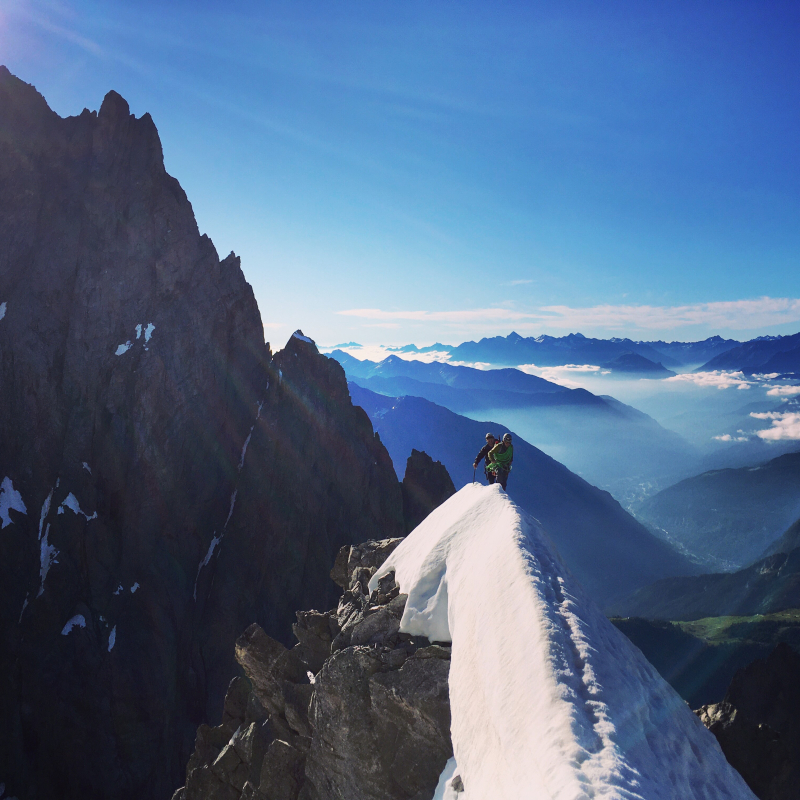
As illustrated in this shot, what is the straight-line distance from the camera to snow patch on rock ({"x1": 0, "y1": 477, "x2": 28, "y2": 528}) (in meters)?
67.8

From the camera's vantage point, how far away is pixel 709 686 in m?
153

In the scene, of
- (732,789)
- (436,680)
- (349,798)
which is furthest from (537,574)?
(349,798)

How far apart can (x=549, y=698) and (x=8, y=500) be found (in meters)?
84.6

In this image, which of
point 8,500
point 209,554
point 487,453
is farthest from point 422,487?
point 487,453

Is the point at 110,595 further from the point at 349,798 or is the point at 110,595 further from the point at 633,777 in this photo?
the point at 633,777

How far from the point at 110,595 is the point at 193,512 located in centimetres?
1522

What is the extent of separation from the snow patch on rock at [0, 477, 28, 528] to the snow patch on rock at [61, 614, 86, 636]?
53.4ft

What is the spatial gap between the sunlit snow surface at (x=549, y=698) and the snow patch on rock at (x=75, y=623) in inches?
2875

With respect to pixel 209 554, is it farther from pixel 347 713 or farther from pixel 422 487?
pixel 347 713

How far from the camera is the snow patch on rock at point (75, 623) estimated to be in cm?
6588

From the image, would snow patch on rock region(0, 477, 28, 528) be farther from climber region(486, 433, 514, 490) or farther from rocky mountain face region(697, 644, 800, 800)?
rocky mountain face region(697, 644, 800, 800)

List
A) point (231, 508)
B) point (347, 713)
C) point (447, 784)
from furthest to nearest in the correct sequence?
point (231, 508)
point (347, 713)
point (447, 784)

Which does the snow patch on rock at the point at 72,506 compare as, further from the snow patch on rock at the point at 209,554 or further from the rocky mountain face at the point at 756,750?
the rocky mountain face at the point at 756,750

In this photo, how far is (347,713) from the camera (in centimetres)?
1312
